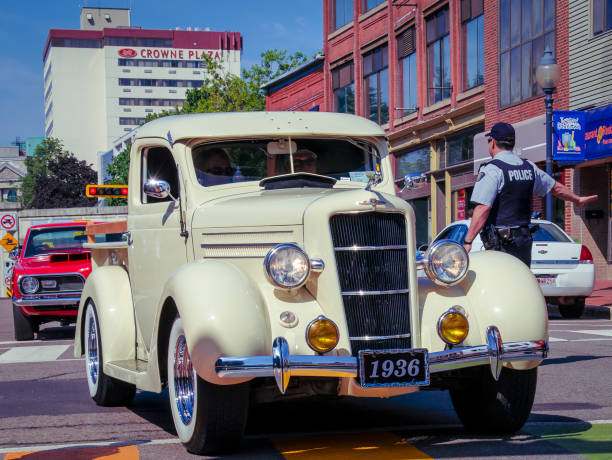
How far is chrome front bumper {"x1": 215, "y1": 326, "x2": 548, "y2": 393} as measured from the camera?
187 inches

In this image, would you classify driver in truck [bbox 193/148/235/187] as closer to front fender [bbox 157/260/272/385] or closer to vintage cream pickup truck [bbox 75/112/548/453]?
vintage cream pickup truck [bbox 75/112/548/453]

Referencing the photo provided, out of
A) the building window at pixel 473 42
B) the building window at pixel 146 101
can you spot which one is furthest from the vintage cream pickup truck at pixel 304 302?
the building window at pixel 146 101

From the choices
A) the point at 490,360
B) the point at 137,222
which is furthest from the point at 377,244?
the point at 137,222

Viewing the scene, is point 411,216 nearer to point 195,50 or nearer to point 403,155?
point 403,155

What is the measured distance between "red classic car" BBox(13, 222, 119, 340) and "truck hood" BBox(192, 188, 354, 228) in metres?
8.77

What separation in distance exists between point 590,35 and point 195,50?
12674 cm

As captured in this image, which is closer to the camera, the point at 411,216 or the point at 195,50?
the point at 411,216

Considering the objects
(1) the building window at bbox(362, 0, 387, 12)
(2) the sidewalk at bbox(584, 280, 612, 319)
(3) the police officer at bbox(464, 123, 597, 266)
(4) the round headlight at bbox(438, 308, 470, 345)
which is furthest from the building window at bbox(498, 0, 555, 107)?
(4) the round headlight at bbox(438, 308, 470, 345)

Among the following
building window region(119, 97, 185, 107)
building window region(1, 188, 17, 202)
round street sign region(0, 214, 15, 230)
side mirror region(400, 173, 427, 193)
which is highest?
building window region(119, 97, 185, 107)

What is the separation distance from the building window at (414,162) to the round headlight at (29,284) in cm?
1872

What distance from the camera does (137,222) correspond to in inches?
275

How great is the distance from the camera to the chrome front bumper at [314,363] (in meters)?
4.74

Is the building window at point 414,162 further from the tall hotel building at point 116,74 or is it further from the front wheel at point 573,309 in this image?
the tall hotel building at point 116,74

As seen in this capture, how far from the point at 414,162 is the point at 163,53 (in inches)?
4608
